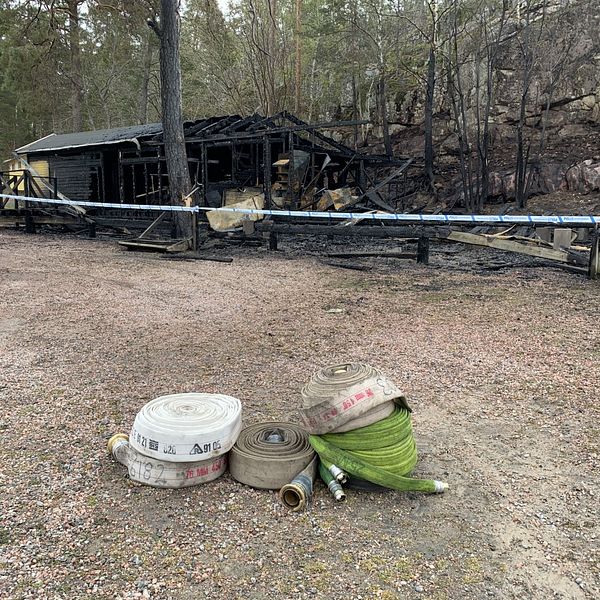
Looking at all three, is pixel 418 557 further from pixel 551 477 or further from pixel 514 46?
pixel 514 46

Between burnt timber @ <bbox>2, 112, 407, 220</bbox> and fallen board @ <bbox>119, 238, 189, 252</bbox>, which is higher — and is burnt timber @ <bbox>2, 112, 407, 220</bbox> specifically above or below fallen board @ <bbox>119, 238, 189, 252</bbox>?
above

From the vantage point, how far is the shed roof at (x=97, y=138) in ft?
66.6

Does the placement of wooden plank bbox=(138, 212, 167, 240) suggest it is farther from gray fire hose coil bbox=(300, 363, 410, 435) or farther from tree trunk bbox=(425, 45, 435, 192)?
tree trunk bbox=(425, 45, 435, 192)

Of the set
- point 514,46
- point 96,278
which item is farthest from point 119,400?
point 514,46

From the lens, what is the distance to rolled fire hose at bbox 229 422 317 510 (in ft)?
9.12

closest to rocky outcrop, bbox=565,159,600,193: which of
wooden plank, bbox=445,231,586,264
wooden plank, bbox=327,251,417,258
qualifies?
wooden plank, bbox=445,231,586,264

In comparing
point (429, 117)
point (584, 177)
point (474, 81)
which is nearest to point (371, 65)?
point (474, 81)

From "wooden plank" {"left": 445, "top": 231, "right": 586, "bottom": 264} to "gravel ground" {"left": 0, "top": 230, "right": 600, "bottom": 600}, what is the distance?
235 cm

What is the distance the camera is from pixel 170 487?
2.91 m

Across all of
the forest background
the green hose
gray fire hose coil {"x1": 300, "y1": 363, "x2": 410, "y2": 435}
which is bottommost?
the green hose

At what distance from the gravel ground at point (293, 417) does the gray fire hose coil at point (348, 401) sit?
1.30 ft

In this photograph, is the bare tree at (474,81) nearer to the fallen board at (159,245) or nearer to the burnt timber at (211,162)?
the burnt timber at (211,162)

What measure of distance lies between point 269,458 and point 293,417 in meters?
0.91

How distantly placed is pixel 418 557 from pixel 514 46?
28368 millimetres
